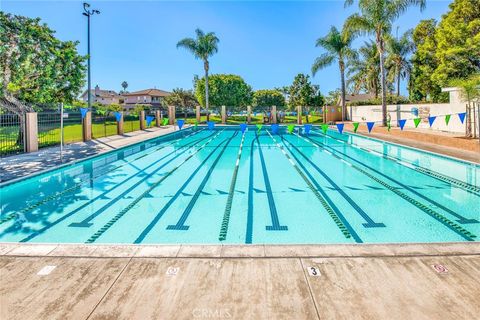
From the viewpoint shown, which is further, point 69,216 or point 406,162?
point 406,162

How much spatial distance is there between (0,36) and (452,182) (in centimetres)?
1573

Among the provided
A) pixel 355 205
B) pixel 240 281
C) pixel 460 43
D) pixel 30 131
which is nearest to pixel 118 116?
pixel 30 131

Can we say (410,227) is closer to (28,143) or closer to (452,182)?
(452,182)

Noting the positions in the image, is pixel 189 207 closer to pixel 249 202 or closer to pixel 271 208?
pixel 249 202

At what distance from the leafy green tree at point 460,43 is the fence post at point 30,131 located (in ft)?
81.5

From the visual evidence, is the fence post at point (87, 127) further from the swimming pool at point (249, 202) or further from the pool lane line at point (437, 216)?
the pool lane line at point (437, 216)

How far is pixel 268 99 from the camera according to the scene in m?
64.8

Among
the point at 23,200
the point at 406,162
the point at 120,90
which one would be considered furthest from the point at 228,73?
the point at 120,90

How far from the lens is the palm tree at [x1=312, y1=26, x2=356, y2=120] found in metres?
29.1

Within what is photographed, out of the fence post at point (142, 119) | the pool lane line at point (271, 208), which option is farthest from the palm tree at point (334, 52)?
the pool lane line at point (271, 208)

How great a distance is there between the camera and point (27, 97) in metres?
13.2

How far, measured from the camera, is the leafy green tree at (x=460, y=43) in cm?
2098

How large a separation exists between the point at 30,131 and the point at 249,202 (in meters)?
10.3
